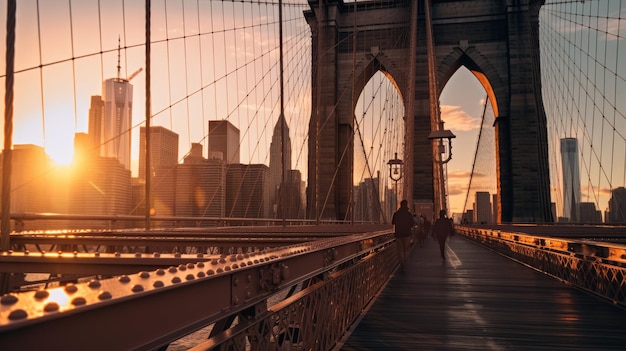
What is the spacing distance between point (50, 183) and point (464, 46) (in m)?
33.3

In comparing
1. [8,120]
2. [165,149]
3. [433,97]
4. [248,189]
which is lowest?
[8,120]

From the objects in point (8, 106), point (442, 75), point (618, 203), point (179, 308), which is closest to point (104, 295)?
point (179, 308)

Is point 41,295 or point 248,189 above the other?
point 248,189

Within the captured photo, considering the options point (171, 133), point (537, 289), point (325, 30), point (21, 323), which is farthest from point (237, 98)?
point (325, 30)

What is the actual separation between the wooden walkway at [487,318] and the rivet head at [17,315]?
3971 millimetres

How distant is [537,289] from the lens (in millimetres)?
9391

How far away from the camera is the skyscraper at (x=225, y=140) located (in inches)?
626

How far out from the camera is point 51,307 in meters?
1.19

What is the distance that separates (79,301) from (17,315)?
18 cm

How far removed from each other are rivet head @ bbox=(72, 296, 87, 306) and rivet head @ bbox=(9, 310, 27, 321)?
5.5 inches

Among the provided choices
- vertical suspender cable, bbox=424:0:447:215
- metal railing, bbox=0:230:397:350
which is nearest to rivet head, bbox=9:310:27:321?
metal railing, bbox=0:230:397:350

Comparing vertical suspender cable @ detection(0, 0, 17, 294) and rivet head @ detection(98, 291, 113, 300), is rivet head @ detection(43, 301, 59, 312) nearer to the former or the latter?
rivet head @ detection(98, 291, 113, 300)

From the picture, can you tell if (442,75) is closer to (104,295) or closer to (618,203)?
(618,203)

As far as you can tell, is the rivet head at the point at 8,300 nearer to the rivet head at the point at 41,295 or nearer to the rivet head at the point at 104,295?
the rivet head at the point at 41,295
